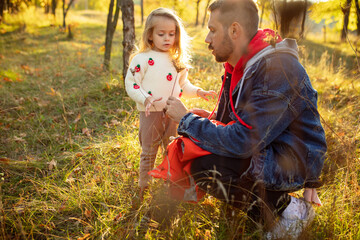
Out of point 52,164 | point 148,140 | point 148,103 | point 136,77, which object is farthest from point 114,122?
point 148,103

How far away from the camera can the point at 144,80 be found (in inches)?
96.3

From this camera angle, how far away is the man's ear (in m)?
2.05

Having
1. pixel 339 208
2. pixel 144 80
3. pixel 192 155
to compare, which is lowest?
pixel 339 208

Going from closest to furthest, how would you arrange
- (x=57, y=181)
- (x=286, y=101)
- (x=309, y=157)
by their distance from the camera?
(x=286, y=101) → (x=309, y=157) → (x=57, y=181)

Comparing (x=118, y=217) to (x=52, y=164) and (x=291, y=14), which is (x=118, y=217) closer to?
(x=52, y=164)

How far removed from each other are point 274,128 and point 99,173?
1.87m

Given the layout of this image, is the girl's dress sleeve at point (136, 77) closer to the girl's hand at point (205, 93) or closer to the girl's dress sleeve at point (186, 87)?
the girl's dress sleeve at point (186, 87)

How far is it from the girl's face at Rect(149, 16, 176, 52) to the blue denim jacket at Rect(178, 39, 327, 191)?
857mm

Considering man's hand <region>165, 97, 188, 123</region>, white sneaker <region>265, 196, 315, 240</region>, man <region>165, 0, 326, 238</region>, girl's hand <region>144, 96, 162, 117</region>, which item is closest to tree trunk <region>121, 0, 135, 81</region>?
girl's hand <region>144, 96, 162, 117</region>

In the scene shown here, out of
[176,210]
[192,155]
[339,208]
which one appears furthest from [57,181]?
[339,208]

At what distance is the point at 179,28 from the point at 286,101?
127 centimetres

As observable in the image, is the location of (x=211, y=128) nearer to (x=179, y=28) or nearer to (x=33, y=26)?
(x=179, y=28)

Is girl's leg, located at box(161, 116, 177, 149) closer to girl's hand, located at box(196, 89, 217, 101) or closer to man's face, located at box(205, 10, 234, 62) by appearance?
girl's hand, located at box(196, 89, 217, 101)

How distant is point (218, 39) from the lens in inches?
85.4
